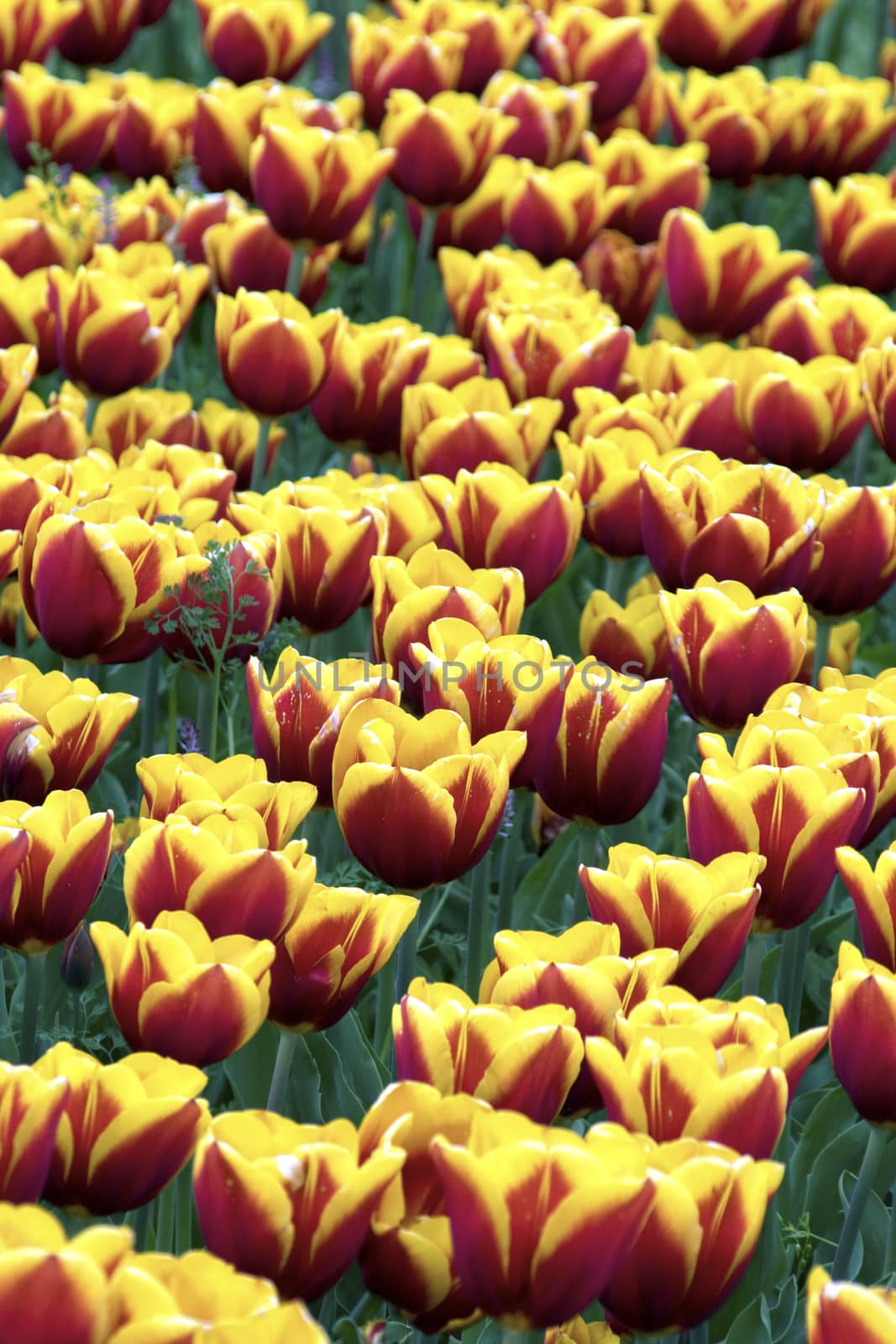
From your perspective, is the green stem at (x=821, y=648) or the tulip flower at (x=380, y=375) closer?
the green stem at (x=821, y=648)

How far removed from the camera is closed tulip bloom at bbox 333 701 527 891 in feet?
4.46

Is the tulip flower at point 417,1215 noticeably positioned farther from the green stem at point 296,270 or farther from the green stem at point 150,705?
the green stem at point 296,270

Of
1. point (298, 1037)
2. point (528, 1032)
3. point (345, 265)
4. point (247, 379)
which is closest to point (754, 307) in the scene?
point (247, 379)

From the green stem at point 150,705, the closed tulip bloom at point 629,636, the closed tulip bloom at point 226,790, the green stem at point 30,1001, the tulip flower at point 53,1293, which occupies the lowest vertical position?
the green stem at point 150,705

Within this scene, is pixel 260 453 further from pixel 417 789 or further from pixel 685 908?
pixel 685 908

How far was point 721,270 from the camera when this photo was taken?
2.70m

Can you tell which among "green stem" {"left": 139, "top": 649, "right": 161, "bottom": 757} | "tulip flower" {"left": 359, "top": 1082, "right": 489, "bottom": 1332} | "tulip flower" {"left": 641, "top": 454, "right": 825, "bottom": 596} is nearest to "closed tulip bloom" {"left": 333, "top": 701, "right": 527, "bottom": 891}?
"tulip flower" {"left": 359, "top": 1082, "right": 489, "bottom": 1332}

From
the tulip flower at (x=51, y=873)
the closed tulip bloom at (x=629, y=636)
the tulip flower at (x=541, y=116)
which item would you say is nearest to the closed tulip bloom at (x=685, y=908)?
the tulip flower at (x=51, y=873)

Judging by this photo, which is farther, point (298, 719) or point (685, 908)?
point (298, 719)

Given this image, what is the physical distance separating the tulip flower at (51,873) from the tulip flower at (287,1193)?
386mm

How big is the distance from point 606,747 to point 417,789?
0.30m

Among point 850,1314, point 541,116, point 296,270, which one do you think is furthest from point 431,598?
point 541,116

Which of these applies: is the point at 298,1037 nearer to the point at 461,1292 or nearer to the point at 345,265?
the point at 461,1292

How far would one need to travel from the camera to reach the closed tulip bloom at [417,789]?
1.36 m
